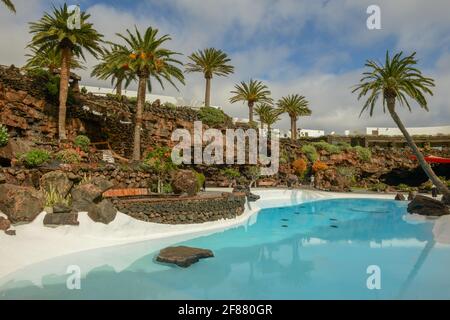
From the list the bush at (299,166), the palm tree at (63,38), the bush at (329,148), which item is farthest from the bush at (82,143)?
the bush at (329,148)

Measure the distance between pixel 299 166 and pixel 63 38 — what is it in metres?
29.6

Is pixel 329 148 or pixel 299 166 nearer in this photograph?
pixel 299 166

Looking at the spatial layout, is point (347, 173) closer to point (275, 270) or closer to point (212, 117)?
point (212, 117)

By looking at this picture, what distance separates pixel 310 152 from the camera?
41531mm

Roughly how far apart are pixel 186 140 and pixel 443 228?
2360cm

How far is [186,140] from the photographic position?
32656mm

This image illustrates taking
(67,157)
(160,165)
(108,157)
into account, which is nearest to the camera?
(67,157)

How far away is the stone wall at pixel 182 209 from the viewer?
1455 centimetres

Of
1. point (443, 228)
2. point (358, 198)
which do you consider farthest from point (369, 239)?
point (358, 198)

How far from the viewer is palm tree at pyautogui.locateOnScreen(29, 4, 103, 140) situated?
2241 centimetres

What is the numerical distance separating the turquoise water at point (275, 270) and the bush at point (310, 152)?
79.9 ft

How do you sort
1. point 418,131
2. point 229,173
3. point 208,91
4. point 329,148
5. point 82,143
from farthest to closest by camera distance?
point 418,131
point 329,148
point 208,91
point 229,173
point 82,143

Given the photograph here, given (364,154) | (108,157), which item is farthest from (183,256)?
(364,154)

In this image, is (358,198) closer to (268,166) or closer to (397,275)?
(268,166)
